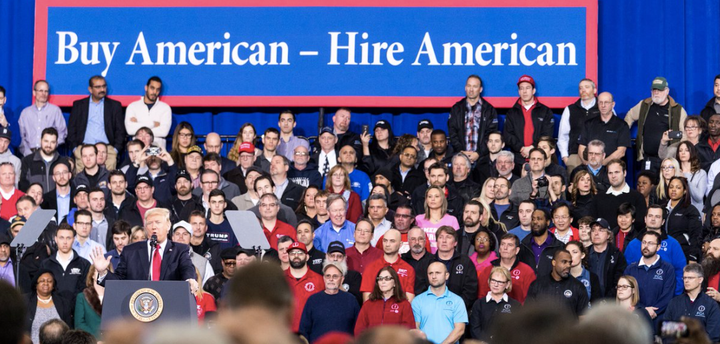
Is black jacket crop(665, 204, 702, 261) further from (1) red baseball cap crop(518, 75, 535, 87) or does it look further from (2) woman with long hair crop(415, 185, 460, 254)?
(1) red baseball cap crop(518, 75, 535, 87)

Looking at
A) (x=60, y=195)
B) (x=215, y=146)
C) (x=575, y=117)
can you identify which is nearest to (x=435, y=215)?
(x=575, y=117)

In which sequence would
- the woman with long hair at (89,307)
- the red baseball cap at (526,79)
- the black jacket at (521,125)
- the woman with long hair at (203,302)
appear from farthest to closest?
the red baseball cap at (526,79), the black jacket at (521,125), the woman with long hair at (89,307), the woman with long hair at (203,302)

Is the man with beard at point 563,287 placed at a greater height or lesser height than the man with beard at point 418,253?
lesser

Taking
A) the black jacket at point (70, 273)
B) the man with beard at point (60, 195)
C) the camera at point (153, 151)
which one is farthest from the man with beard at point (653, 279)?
the man with beard at point (60, 195)

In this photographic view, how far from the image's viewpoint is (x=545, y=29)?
14.8m

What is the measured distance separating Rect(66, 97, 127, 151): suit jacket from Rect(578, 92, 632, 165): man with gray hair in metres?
5.67

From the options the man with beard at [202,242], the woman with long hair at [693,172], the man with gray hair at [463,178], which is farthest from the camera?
the man with gray hair at [463,178]

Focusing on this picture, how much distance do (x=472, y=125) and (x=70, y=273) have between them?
17.7 feet

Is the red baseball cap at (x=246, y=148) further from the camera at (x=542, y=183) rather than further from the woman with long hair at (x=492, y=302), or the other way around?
the woman with long hair at (x=492, y=302)

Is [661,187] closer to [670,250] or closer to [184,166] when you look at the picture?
[670,250]

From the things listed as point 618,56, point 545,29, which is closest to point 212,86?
point 545,29

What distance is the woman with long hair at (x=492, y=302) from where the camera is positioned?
1012cm

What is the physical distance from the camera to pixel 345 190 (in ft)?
40.4

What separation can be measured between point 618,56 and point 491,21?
69.5 inches
